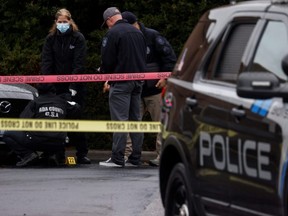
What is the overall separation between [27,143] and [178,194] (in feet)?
21.7

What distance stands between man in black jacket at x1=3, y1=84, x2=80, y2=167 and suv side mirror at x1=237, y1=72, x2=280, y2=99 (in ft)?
26.6

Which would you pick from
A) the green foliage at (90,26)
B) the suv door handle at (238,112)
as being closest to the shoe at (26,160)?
the green foliage at (90,26)

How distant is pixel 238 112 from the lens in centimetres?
673

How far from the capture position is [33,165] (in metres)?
14.6

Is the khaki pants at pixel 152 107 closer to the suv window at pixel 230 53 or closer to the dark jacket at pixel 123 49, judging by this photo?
the dark jacket at pixel 123 49

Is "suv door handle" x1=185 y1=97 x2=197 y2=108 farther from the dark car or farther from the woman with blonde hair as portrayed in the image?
the woman with blonde hair

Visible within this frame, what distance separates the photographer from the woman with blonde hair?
14.9 meters

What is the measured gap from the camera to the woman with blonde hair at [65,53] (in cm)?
1491

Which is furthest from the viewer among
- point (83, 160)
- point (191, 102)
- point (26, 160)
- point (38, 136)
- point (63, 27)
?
point (83, 160)

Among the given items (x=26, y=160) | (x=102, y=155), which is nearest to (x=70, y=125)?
(x=26, y=160)

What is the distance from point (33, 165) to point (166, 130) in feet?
22.1

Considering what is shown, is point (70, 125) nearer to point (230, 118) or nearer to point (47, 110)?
point (47, 110)

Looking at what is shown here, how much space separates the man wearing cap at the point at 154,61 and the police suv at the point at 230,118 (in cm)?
621

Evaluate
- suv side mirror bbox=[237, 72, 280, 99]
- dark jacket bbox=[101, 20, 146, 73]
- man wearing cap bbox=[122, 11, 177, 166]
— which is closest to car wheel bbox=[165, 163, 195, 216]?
suv side mirror bbox=[237, 72, 280, 99]
